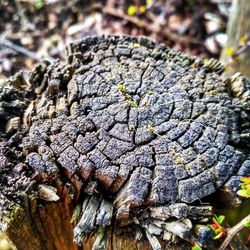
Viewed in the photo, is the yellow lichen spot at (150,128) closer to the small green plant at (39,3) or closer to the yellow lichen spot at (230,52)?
the yellow lichen spot at (230,52)

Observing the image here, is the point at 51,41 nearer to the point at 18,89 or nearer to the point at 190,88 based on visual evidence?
the point at 18,89

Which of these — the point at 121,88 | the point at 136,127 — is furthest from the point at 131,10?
the point at 136,127

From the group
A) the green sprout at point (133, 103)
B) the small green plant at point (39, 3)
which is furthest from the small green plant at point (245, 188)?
the small green plant at point (39, 3)

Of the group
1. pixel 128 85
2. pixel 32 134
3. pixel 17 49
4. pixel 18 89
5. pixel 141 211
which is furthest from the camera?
pixel 17 49

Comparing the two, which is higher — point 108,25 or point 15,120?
point 108,25

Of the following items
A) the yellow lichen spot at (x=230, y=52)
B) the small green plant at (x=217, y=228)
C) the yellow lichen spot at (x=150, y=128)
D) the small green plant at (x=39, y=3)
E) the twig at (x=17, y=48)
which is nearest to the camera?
the small green plant at (x=217, y=228)

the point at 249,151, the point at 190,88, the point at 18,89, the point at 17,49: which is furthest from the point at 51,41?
the point at 249,151
